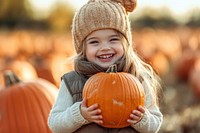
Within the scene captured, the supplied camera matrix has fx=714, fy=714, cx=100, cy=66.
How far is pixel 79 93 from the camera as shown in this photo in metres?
5.10

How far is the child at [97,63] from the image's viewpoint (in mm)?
4961

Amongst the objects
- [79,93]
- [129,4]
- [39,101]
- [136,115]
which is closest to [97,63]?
[79,93]

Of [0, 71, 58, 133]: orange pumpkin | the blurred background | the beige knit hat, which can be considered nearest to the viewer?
the beige knit hat

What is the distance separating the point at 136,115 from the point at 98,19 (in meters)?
0.75

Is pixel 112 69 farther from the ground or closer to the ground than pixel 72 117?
farther from the ground

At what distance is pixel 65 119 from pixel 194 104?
6.88 metres

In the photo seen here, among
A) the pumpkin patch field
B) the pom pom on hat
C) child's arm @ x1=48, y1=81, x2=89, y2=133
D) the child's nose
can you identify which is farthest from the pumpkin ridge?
the child's nose

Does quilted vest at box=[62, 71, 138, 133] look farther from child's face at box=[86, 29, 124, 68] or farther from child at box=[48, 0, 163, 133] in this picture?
child's face at box=[86, 29, 124, 68]

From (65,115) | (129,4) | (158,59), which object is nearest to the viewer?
(65,115)

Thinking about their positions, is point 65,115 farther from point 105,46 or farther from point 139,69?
point 139,69

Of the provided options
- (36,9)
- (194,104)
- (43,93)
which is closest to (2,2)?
(36,9)

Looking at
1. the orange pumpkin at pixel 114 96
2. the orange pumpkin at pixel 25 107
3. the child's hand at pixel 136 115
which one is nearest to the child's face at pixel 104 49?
the orange pumpkin at pixel 114 96

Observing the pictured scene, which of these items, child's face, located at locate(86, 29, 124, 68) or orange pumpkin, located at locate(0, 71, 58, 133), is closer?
child's face, located at locate(86, 29, 124, 68)

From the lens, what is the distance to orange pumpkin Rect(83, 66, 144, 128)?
193 inches
